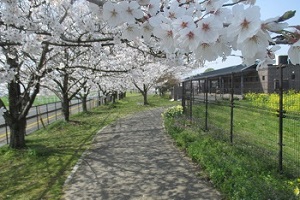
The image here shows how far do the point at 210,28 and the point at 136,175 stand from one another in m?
6.27

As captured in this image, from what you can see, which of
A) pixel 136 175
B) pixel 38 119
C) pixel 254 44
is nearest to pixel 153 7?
pixel 254 44

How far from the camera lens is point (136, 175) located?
23.6 ft

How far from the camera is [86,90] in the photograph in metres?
28.3

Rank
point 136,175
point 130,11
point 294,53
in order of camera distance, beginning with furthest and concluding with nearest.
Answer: point 136,175, point 130,11, point 294,53

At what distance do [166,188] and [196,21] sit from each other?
5.31m

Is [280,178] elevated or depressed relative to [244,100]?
depressed

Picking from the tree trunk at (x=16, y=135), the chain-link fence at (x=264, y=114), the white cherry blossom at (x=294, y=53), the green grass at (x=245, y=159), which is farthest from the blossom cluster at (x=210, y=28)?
the tree trunk at (x=16, y=135)

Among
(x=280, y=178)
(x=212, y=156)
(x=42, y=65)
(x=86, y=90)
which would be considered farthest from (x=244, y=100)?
(x=86, y=90)

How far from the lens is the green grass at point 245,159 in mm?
5027

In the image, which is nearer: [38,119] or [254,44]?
[254,44]

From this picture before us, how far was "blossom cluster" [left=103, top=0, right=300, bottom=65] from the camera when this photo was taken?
1.06 metres

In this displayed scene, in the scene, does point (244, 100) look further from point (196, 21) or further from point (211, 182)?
point (196, 21)

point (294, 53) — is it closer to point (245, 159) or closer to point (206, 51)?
point (206, 51)

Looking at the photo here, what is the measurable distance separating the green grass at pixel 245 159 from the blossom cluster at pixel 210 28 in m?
3.75
